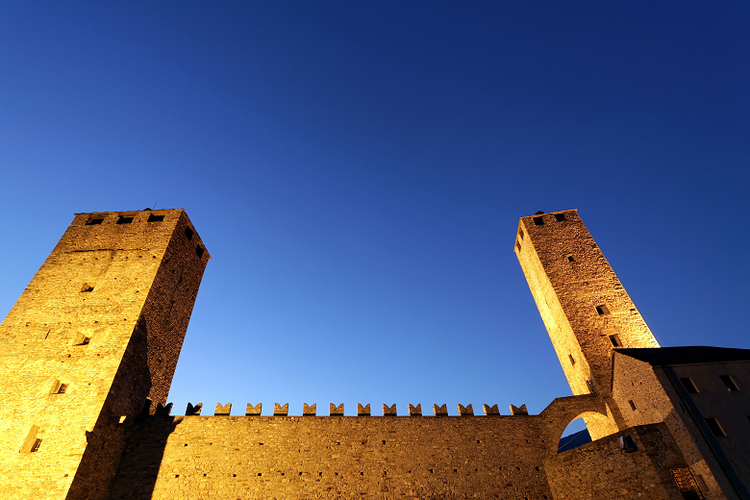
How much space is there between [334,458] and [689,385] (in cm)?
1490

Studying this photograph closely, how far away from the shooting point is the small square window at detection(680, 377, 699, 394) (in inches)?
610

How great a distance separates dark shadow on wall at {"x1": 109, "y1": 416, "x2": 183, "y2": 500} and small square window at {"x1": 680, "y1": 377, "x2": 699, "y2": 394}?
21.6 m

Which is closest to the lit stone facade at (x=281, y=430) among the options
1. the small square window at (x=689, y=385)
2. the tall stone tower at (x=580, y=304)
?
the tall stone tower at (x=580, y=304)

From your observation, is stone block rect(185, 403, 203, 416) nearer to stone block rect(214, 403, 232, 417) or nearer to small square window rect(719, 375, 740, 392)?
stone block rect(214, 403, 232, 417)

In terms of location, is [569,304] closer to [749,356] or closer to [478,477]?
[749,356]

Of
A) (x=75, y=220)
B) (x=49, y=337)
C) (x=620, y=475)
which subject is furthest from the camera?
(x=75, y=220)

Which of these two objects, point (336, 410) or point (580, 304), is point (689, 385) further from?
point (336, 410)

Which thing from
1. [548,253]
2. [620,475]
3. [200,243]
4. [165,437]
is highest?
[200,243]

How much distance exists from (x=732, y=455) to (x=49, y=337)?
2821 cm

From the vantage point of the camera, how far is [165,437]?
57.3ft

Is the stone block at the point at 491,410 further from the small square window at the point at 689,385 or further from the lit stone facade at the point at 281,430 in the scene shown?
the small square window at the point at 689,385

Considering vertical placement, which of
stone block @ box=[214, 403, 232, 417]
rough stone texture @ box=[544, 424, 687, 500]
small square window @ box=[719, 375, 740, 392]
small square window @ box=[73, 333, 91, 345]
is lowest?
rough stone texture @ box=[544, 424, 687, 500]

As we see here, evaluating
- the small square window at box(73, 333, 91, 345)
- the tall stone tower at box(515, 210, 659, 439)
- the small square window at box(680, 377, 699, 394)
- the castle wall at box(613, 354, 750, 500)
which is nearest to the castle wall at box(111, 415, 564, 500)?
the small square window at box(73, 333, 91, 345)

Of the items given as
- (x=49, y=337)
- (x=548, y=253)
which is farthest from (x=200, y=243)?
(x=548, y=253)
